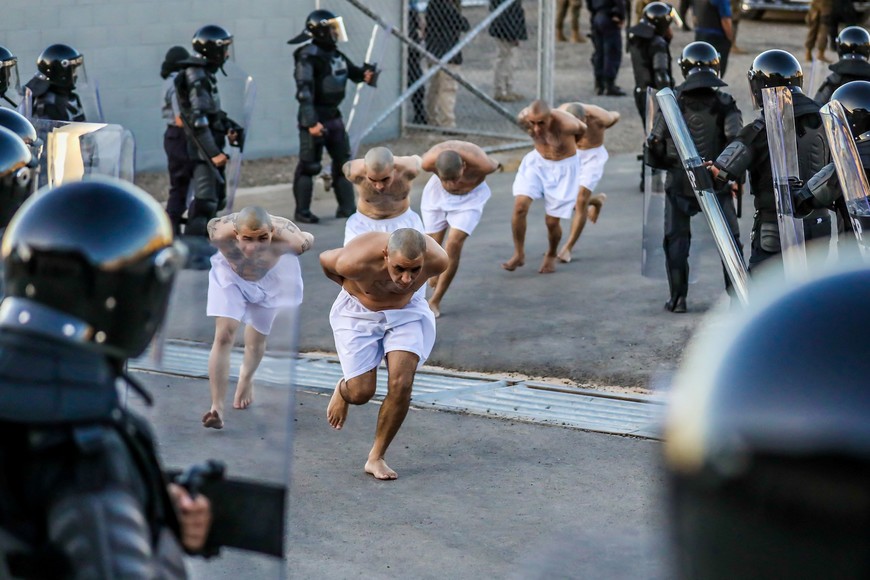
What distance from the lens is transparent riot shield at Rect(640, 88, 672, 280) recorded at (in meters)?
8.77

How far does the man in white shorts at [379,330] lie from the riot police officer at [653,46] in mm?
6513

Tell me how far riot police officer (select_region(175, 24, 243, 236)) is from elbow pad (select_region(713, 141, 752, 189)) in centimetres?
402

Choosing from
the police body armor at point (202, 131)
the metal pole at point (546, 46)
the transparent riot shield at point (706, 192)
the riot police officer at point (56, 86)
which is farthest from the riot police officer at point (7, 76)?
the metal pole at point (546, 46)

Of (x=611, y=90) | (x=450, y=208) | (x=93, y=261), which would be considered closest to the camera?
(x=93, y=261)

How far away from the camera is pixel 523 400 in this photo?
725 cm

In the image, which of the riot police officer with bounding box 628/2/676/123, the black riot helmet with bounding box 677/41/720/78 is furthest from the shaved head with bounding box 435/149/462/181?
the riot police officer with bounding box 628/2/676/123

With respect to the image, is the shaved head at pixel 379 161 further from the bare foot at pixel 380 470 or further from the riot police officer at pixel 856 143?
the riot police officer at pixel 856 143

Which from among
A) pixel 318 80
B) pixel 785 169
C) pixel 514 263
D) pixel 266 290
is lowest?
pixel 514 263

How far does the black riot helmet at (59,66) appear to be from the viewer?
9039 mm

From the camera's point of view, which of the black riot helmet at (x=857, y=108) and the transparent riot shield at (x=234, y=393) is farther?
the black riot helmet at (x=857, y=108)

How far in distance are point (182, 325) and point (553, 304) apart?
6.29 m

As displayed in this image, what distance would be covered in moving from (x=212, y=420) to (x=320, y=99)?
29.0ft

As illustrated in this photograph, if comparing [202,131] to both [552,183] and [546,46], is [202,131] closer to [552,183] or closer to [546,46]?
[552,183]

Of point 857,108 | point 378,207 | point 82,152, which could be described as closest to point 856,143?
point 857,108
